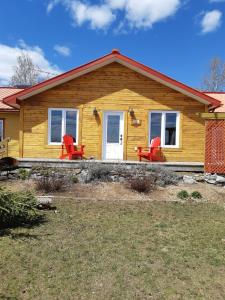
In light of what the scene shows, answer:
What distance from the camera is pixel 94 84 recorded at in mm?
14625

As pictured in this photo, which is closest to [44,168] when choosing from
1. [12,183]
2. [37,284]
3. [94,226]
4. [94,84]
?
[12,183]

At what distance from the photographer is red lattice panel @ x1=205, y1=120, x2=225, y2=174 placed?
12789mm

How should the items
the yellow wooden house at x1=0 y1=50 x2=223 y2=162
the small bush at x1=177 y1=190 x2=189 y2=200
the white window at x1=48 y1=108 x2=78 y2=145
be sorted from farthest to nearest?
the white window at x1=48 y1=108 x2=78 y2=145, the yellow wooden house at x1=0 y1=50 x2=223 y2=162, the small bush at x1=177 y1=190 x2=189 y2=200

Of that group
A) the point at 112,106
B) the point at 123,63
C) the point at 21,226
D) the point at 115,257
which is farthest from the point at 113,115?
the point at 115,257

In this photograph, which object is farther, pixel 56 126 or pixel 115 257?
pixel 56 126

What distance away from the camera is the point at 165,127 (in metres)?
14.6

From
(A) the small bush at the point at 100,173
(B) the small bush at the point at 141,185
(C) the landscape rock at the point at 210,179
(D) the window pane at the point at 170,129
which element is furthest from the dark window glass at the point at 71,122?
(C) the landscape rock at the point at 210,179

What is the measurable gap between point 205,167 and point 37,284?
9401 mm

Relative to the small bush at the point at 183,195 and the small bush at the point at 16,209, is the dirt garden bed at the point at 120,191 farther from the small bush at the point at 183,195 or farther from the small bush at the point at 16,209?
the small bush at the point at 16,209

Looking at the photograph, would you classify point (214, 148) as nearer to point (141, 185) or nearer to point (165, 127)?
point (165, 127)

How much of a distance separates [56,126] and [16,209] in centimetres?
824

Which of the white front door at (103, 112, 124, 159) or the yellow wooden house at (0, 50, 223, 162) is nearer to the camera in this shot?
the yellow wooden house at (0, 50, 223, 162)

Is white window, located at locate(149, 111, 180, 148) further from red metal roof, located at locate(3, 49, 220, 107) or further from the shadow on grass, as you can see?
the shadow on grass

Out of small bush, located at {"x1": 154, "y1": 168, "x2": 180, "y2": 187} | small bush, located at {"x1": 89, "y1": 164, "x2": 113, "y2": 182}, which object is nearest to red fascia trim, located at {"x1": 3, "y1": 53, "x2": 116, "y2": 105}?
small bush, located at {"x1": 89, "y1": 164, "x2": 113, "y2": 182}
